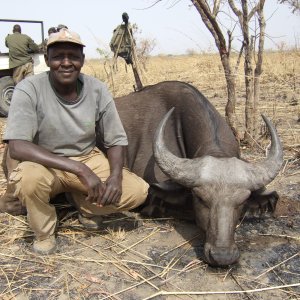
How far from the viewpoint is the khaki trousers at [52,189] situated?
10.6ft

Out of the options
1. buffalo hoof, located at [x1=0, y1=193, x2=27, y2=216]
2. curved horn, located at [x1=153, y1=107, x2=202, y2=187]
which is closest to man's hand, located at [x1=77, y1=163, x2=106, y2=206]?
curved horn, located at [x1=153, y1=107, x2=202, y2=187]

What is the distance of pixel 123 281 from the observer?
3.05 metres

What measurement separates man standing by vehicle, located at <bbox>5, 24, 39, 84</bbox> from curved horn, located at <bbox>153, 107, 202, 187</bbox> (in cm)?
745

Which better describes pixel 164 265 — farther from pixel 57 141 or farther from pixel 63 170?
pixel 57 141

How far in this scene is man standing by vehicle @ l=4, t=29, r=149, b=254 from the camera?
130 inches

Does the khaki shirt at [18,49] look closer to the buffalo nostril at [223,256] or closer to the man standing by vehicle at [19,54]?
the man standing by vehicle at [19,54]

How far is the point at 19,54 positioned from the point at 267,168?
8168 millimetres

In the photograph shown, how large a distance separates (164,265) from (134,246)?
0.41 metres

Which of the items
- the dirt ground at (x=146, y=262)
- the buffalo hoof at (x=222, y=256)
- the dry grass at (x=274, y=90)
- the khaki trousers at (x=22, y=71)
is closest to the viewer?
the dirt ground at (x=146, y=262)

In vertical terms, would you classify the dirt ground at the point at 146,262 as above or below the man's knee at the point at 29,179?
below

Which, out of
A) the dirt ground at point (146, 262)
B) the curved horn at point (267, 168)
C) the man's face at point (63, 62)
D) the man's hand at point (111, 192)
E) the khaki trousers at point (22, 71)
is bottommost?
the dirt ground at point (146, 262)

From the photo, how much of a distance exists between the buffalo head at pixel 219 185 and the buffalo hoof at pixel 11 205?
1472 millimetres

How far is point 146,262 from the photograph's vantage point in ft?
11.0

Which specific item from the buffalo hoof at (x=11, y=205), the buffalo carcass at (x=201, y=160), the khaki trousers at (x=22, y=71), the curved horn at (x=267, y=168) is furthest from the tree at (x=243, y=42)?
the khaki trousers at (x=22, y=71)
